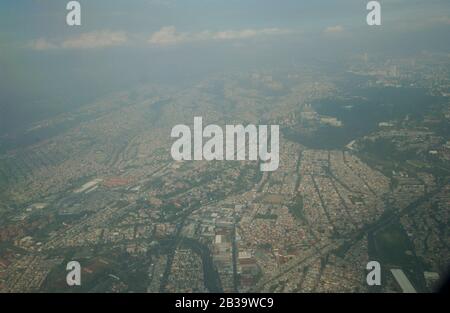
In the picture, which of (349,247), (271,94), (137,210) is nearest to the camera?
(349,247)

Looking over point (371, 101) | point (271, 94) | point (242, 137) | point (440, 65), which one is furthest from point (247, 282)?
point (440, 65)

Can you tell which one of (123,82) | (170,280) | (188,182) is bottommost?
(170,280)

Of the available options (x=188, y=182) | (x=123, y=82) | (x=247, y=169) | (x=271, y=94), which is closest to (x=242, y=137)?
(x=247, y=169)

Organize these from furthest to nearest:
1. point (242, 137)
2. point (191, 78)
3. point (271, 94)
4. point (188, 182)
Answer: point (191, 78), point (271, 94), point (242, 137), point (188, 182)

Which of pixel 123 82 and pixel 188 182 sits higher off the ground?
pixel 123 82
